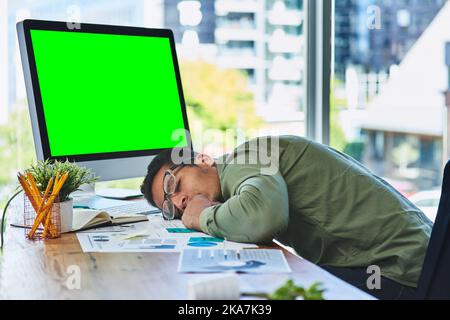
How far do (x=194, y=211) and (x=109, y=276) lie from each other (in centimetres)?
44

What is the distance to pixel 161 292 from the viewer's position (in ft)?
3.77

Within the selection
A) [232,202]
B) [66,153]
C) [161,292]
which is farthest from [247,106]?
[161,292]

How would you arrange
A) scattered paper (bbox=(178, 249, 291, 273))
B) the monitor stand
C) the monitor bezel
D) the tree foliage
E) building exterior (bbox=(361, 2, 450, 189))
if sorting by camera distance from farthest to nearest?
1. building exterior (bbox=(361, 2, 450, 189))
2. the tree foliage
3. the monitor stand
4. the monitor bezel
5. scattered paper (bbox=(178, 249, 291, 273))

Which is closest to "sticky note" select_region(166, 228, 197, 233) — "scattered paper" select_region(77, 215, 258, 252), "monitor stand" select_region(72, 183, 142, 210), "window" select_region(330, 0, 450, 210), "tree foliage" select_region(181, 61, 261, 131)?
"scattered paper" select_region(77, 215, 258, 252)

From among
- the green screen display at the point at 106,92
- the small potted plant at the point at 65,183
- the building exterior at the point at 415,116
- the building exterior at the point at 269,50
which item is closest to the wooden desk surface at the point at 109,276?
the small potted plant at the point at 65,183

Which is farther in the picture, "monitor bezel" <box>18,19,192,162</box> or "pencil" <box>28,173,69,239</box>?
"monitor bezel" <box>18,19,192,162</box>

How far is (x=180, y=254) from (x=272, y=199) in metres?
0.24

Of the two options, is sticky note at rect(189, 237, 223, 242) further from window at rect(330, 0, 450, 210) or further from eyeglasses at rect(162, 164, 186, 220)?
window at rect(330, 0, 450, 210)

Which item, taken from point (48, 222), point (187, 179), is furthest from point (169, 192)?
point (48, 222)

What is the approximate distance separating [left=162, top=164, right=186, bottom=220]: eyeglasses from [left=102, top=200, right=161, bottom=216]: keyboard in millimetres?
132

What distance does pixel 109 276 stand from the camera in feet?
4.12

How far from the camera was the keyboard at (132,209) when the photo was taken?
6.24 feet

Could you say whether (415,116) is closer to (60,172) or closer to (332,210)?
(332,210)

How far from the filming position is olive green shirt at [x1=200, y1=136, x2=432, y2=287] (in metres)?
1.61
